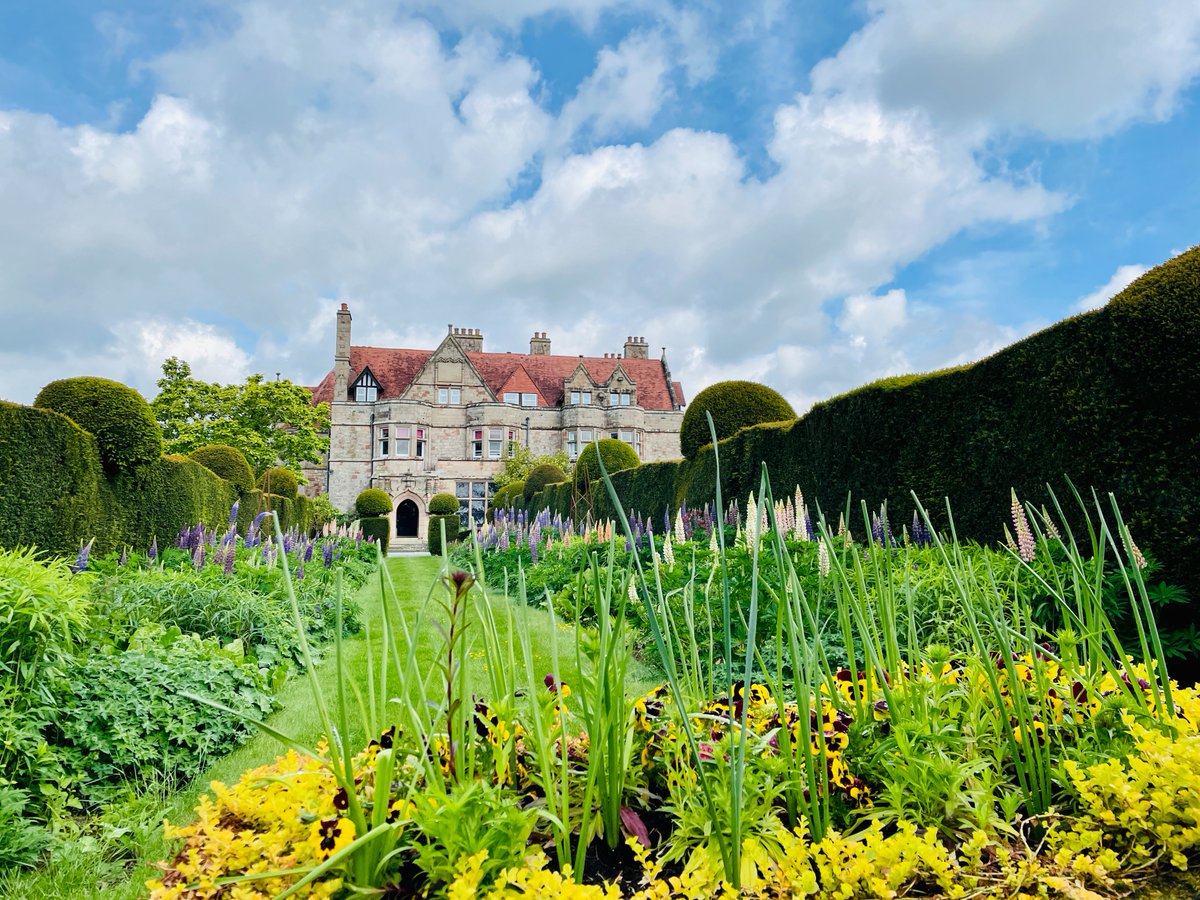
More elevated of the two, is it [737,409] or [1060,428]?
[737,409]

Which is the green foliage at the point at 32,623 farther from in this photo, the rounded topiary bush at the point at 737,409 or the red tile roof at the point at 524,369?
the red tile roof at the point at 524,369

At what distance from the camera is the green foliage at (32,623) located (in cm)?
313

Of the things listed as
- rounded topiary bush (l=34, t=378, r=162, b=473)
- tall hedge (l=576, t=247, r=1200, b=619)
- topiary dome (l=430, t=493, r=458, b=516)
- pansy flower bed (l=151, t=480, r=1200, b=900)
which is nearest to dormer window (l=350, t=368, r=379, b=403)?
topiary dome (l=430, t=493, r=458, b=516)

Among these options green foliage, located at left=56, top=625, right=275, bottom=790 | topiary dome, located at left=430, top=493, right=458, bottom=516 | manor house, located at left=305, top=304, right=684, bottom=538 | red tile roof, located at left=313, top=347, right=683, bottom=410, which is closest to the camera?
green foliage, located at left=56, top=625, right=275, bottom=790

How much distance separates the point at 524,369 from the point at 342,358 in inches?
424

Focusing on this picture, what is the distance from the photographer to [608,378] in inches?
1725

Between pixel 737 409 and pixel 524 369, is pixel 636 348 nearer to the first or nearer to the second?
pixel 524 369

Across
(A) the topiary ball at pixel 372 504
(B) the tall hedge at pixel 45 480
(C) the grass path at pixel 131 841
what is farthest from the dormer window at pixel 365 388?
(C) the grass path at pixel 131 841

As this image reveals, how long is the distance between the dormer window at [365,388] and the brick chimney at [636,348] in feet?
55.7

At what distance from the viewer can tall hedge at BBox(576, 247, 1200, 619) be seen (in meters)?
4.77

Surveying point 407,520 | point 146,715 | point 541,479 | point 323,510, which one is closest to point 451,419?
point 407,520

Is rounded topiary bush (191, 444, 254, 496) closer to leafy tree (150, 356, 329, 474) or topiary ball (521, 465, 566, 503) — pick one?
topiary ball (521, 465, 566, 503)

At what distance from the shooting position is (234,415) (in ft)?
108

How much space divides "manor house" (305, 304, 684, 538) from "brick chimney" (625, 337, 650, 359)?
398 centimetres
